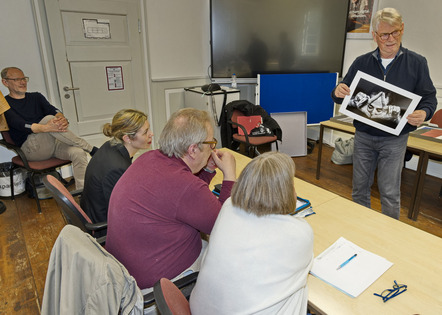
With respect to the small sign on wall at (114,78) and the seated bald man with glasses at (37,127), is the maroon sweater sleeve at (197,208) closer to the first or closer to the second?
the seated bald man with glasses at (37,127)

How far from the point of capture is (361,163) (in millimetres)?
2271

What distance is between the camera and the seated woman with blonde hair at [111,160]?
167cm

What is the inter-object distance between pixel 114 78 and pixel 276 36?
2231mm

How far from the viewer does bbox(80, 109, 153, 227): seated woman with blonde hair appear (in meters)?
1.67

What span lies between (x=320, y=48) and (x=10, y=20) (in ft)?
12.4

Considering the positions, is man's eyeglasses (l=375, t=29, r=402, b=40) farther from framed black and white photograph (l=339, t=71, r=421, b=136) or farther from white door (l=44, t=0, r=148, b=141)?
white door (l=44, t=0, r=148, b=141)

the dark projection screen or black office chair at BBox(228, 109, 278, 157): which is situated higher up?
the dark projection screen

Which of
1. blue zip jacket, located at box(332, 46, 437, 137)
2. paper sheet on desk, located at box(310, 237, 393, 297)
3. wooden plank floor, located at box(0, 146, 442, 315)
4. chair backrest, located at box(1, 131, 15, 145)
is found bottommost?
wooden plank floor, located at box(0, 146, 442, 315)

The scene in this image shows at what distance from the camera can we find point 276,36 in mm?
4375

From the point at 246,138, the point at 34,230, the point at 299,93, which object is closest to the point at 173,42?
the point at 246,138

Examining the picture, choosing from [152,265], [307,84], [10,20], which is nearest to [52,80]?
[10,20]

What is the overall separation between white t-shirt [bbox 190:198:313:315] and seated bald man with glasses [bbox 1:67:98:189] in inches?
102

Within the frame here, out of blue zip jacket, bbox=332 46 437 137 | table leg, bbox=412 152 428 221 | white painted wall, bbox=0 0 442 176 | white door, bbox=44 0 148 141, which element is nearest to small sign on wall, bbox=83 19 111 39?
white door, bbox=44 0 148 141

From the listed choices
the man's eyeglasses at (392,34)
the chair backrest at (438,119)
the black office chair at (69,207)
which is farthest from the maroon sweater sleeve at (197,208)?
the chair backrest at (438,119)
